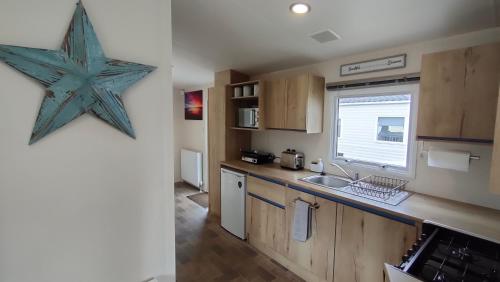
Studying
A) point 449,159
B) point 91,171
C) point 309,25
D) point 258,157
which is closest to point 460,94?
point 449,159

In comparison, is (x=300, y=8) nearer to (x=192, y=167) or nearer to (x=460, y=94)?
(x=460, y=94)

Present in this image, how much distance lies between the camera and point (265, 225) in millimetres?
2662

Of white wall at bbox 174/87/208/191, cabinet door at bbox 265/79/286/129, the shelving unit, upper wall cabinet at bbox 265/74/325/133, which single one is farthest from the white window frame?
white wall at bbox 174/87/208/191

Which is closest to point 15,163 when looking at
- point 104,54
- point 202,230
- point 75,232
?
point 75,232

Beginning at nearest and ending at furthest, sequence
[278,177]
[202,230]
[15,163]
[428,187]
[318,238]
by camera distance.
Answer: [15,163], [428,187], [318,238], [278,177], [202,230]

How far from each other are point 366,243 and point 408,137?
105cm

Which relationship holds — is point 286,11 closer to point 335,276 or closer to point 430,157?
point 430,157

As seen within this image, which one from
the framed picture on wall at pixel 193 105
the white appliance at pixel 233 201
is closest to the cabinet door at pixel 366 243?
the white appliance at pixel 233 201

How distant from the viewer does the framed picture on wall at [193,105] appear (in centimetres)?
478

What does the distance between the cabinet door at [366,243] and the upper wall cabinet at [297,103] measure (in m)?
1.06

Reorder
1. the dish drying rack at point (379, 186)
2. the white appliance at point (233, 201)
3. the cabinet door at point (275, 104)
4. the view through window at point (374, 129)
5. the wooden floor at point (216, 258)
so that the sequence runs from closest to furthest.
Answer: the dish drying rack at point (379, 186)
the view through window at point (374, 129)
the wooden floor at point (216, 258)
the cabinet door at point (275, 104)
the white appliance at point (233, 201)

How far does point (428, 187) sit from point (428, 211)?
46cm

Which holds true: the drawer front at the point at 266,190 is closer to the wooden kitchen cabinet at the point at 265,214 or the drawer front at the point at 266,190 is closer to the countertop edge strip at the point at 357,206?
the wooden kitchen cabinet at the point at 265,214

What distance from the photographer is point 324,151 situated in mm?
2738
